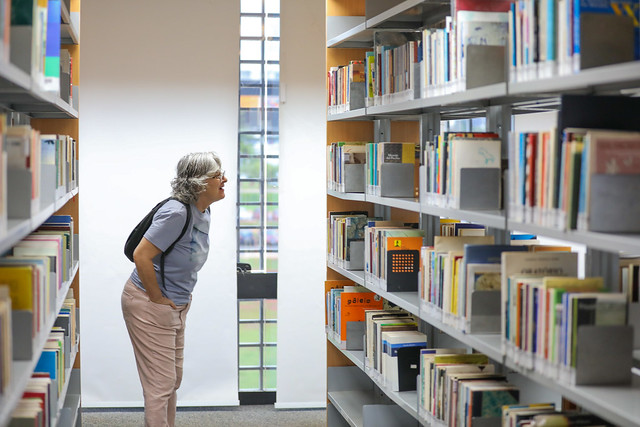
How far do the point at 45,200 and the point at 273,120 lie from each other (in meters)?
3.17

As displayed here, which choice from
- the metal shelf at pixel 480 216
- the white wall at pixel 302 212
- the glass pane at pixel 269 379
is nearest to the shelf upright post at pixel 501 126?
the metal shelf at pixel 480 216

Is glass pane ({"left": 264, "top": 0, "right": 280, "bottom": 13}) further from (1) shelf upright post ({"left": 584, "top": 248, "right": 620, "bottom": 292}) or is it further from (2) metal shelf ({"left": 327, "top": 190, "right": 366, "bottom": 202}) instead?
(1) shelf upright post ({"left": 584, "top": 248, "right": 620, "bottom": 292})

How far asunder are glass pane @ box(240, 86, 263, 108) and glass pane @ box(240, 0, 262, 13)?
58cm

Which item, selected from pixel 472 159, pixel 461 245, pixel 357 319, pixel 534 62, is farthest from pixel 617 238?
pixel 357 319

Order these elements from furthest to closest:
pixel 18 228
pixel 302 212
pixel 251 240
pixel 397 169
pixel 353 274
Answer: pixel 251 240 < pixel 302 212 < pixel 353 274 < pixel 397 169 < pixel 18 228

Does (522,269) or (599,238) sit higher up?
(599,238)

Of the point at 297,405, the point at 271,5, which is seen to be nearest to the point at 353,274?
the point at 297,405

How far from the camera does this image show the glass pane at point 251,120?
5828 mm

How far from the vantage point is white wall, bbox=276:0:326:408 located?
5.72 metres

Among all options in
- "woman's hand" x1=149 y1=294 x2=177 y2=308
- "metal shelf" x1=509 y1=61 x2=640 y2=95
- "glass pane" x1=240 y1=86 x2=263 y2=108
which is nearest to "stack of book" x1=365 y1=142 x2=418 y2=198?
"woman's hand" x1=149 y1=294 x2=177 y2=308

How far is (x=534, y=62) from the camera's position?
2.34 meters

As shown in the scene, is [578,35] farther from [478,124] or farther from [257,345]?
[257,345]

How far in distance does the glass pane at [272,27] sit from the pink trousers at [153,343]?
2.46 m

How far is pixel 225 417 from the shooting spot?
18.4 feet
